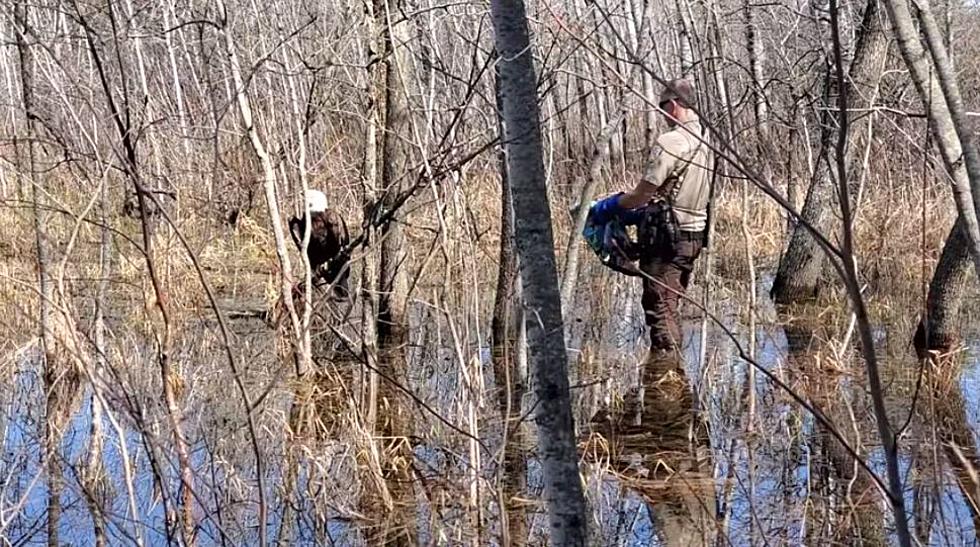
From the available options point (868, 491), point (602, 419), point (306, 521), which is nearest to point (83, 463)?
point (306, 521)

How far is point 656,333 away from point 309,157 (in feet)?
13.6

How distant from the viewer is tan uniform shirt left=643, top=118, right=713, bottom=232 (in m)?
6.30

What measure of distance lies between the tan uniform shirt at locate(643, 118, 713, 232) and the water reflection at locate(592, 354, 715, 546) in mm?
870

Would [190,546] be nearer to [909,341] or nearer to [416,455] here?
[416,455]

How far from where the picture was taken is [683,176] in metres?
6.52

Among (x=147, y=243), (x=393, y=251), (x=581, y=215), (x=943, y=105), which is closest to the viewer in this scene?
(x=943, y=105)

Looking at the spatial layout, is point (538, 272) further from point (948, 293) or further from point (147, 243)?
point (948, 293)

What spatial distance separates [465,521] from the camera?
4.04 m

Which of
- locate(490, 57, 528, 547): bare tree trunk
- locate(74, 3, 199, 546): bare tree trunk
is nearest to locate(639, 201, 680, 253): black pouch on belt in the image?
locate(490, 57, 528, 547): bare tree trunk

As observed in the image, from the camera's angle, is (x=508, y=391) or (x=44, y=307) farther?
Result: (x=44, y=307)

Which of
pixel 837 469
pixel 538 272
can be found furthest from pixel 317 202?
pixel 538 272

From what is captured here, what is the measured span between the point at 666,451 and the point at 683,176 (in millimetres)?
1871

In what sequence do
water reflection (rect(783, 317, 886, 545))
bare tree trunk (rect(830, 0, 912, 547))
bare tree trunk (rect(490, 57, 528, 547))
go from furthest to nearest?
water reflection (rect(783, 317, 886, 545)) → bare tree trunk (rect(490, 57, 528, 547)) → bare tree trunk (rect(830, 0, 912, 547))

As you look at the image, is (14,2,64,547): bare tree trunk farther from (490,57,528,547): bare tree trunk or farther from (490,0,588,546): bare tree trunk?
(490,0,588,546): bare tree trunk
